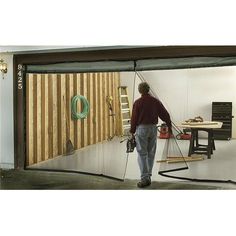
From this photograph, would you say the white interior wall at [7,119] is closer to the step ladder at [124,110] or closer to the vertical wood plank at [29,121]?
the vertical wood plank at [29,121]

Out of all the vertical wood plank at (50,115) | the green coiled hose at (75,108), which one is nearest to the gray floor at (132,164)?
the vertical wood plank at (50,115)

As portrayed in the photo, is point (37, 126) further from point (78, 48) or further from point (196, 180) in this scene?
point (196, 180)

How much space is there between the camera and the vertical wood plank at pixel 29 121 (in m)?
5.08

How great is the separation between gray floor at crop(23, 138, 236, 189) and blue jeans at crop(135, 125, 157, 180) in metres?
→ 0.10

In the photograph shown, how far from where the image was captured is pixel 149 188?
4.40 m

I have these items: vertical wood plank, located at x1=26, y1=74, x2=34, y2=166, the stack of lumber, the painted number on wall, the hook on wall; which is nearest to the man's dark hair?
the stack of lumber

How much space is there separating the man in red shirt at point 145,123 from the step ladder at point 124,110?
6.2 inches

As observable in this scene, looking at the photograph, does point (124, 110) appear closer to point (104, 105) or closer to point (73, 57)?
point (104, 105)

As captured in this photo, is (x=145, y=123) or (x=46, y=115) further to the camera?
(x=46, y=115)

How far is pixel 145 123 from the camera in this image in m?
4.47

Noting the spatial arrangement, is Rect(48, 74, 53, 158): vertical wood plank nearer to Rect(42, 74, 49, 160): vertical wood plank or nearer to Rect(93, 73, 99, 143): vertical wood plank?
Rect(42, 74, 49, 160): vertical wood plank

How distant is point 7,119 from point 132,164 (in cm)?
191

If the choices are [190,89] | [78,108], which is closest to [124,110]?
[78,108]
